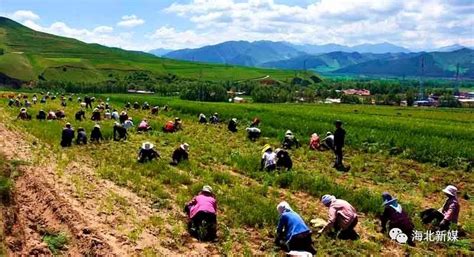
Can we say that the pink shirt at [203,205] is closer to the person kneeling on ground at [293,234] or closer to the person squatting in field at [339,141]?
the person kneeling on ground at [293,234]

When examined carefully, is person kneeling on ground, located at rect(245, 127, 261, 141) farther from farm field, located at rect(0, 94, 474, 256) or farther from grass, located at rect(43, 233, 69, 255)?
grass, located at rect(43, 233, 69, 255)

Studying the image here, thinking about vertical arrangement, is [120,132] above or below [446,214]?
above

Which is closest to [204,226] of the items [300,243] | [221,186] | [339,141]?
[300,243]

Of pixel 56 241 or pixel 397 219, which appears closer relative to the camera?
pixel 56 241

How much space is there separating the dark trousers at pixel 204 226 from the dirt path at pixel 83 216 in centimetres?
32

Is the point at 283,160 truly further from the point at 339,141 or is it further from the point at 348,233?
the point at 348,233

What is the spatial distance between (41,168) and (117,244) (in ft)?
24.7

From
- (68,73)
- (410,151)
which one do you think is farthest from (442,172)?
(68,73)

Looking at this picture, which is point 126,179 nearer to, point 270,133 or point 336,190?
point 336,190

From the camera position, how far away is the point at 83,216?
42.5ft

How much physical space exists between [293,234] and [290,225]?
0.31m

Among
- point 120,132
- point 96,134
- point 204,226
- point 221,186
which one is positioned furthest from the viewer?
point 120,132

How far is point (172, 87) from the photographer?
140 meters

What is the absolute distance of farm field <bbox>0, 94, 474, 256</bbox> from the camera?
12.0 metres
